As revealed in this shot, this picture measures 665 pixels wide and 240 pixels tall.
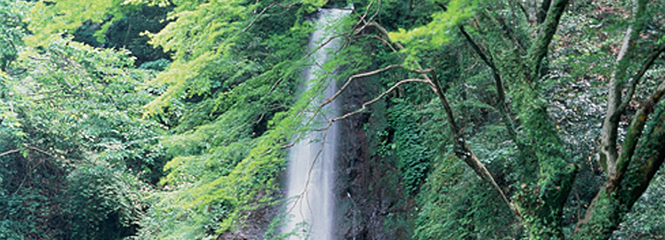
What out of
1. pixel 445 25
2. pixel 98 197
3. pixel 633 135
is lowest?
pixel 633 135

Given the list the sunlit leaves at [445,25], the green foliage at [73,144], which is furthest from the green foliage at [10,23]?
the sunlit leaves at [445,25]

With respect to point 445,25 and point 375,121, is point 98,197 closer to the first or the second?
point 375,121

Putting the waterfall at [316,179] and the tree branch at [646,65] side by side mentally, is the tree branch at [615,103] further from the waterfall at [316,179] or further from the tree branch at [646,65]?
the waterfall at [316,179]

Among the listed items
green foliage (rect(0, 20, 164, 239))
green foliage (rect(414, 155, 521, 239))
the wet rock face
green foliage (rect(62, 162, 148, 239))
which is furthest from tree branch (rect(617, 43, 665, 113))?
green foliage (rect(62, 162, 148, 239))

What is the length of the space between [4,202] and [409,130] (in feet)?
29.9

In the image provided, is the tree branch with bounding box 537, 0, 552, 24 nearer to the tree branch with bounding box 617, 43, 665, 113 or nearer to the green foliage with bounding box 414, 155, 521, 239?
the tree branch with bounding box 617, 43, 665, 113

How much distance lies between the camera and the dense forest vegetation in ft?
14.5

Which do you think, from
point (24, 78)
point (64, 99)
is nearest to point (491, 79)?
point (64, 99)

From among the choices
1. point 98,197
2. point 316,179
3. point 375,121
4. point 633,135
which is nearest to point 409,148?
point 375,121

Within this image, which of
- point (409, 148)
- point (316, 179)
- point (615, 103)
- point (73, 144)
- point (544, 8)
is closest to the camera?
point (615, 103)

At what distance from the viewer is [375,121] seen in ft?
32.4

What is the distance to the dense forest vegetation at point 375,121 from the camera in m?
4.41

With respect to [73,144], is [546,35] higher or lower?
lower

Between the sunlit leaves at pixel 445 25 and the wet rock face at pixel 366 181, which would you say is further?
the wet rock face at pixel 366 181
